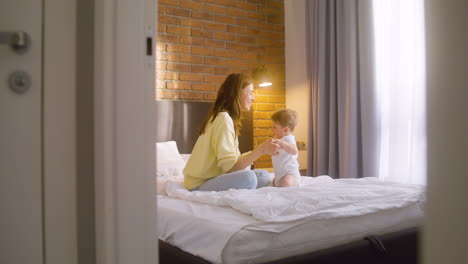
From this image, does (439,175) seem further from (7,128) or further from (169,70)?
(169,70)

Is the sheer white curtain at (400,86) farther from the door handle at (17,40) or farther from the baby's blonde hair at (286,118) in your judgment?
the door handle at (17,40)

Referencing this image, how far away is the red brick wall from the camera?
4.09m

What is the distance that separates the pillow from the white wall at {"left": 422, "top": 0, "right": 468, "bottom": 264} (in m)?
2.66

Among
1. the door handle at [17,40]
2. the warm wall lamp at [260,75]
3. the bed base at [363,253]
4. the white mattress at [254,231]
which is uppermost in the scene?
the warm wall lamp at [260,75]

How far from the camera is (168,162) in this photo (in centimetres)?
328

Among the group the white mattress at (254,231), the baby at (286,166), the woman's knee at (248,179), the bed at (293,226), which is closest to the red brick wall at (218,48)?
the baby at (286,166)

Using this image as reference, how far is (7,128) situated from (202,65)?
353 cm

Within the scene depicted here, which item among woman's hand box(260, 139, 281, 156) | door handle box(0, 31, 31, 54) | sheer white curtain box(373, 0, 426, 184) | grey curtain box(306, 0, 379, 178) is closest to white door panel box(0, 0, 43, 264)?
door handle box(0, 31, 31, 54)

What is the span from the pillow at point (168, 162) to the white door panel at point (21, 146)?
2075 mm

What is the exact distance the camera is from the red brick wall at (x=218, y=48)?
4.09m

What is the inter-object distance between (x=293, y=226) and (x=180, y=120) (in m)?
2.61

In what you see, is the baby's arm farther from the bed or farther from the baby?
the bed

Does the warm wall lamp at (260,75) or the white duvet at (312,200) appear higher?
the warm wall lamp at (260,75)

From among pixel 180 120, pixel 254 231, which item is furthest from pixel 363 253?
pixel 180 120
